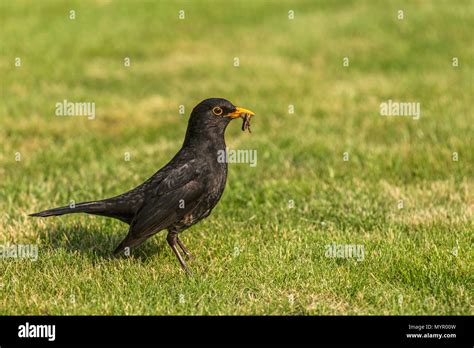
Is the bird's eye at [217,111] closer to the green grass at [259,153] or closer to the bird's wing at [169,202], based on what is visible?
the bird's wing at [169,202]

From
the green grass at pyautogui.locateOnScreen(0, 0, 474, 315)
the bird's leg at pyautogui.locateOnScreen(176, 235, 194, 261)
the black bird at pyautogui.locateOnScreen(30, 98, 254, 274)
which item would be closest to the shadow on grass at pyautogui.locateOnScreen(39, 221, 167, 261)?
the green grass at pyautogui.locateOnScreen(0, 0, 474, 315)

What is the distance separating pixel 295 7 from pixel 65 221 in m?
19.5

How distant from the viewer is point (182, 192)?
22.2 ft

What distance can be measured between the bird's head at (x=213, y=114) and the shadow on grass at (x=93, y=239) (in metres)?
1.51

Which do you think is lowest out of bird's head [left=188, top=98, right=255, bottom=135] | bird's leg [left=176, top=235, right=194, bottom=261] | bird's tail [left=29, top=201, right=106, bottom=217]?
bird's leg [left=176, top=235, right=194, bottom=261]

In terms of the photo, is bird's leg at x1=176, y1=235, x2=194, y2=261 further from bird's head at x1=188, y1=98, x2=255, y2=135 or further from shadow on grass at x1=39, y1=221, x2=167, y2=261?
bird's head at x1=188, y1=98, x2=255, y2=135

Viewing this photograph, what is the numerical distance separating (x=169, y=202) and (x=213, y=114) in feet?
3.36

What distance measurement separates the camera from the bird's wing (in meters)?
6.67

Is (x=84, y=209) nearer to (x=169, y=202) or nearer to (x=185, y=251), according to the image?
(x=169, y=202)

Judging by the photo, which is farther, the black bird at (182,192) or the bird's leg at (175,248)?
the bird's leg at (175,248)

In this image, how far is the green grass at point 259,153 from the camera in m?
6.49

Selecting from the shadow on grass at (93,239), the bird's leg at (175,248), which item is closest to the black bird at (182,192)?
the bird's leg at (175,248)

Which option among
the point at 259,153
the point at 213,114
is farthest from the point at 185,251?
the point at 259,153
